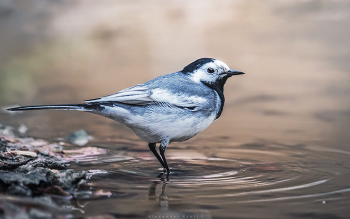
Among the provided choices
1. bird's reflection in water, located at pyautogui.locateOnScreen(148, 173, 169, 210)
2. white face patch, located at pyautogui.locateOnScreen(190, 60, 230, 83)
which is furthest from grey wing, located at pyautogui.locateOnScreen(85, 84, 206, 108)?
bird's reflection in water, located at pyautogui.locateOnScreen(148, 173, 169, 210)

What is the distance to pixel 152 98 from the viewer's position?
4156mm

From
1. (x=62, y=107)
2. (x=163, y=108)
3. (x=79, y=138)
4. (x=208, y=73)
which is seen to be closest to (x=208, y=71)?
(x=208, y=73)

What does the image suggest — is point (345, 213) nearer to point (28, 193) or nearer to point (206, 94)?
point (206, 94)

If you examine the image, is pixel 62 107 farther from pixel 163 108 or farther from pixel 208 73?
pixel 208 73

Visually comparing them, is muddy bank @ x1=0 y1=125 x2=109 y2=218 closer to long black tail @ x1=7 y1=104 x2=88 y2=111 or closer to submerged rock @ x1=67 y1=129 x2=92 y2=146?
long black tail @ x1=7 y1=104 x2=88 y2=111

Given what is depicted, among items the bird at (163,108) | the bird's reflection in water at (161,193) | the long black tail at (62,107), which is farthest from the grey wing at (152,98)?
the bird's reflection in water at (161,193)

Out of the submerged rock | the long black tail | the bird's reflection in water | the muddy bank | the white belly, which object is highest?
the long black tail

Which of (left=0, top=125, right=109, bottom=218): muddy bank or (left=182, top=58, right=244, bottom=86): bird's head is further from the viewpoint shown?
(left=182, top=58, right=244, bottom=86): bird's head

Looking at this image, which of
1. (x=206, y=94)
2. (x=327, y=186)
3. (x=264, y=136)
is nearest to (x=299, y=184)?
(x=327, y=186)

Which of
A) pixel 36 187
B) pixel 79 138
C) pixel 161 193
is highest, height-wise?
pixel 79 138

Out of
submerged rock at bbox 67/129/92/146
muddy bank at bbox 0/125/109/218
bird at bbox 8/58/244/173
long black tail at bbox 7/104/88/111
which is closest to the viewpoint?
muddy bank at bbox 0/125/109/218

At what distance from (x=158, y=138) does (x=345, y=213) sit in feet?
6.46

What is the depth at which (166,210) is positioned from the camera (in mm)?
2957

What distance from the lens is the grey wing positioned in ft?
13.4
